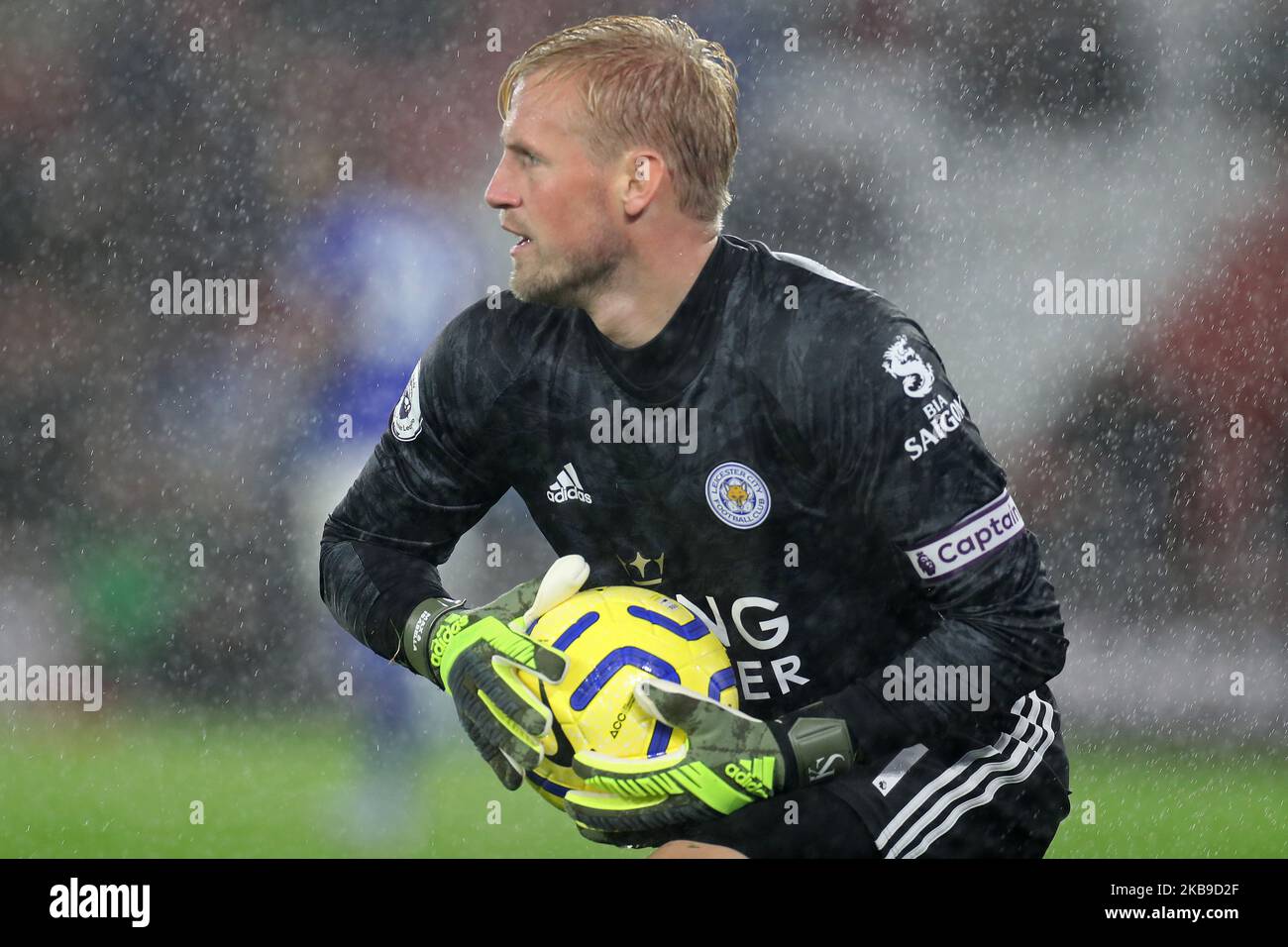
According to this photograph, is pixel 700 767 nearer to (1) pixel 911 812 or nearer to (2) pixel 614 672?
(2) pixel 614 672

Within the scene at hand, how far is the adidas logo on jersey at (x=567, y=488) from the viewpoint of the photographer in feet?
15.7

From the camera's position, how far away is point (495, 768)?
4367mm

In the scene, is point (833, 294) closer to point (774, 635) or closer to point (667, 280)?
point (667, 280)

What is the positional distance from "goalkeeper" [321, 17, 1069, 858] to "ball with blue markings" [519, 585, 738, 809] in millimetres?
57

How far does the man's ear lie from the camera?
4.55m

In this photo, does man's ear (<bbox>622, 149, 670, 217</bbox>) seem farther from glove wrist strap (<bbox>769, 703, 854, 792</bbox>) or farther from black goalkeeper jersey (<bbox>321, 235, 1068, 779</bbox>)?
glove wrist strap (<bbox>769, 703, 854, 792</bbox>)

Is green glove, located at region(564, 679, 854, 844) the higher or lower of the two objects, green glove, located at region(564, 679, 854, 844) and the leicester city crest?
the lower

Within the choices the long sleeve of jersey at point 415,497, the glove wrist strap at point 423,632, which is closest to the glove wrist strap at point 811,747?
the glove wrist strap at point 423,632

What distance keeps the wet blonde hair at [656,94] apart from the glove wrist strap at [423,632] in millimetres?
1433

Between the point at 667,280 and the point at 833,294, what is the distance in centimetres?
50

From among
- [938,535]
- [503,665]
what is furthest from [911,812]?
[503,665]

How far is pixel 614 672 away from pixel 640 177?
147 cm

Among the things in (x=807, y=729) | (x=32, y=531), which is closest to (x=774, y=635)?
(x=807, y=729)

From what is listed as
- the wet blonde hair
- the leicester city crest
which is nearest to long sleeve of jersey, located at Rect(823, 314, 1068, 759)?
the leicester city crest
